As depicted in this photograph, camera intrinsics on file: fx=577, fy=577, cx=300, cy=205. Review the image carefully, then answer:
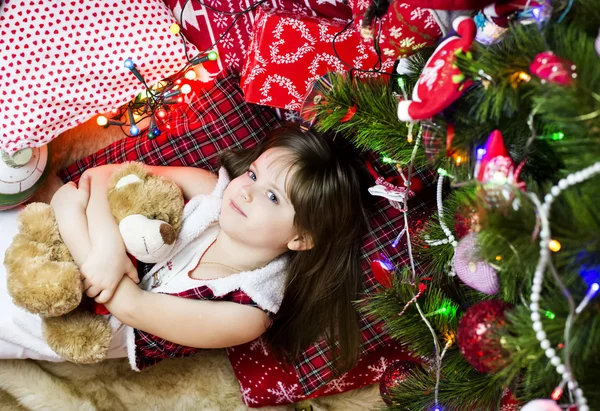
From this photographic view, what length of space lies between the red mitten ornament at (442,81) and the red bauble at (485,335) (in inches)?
11.0

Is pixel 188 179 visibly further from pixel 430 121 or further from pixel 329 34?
pixel 430 121

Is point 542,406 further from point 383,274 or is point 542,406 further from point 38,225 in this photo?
point 38,225

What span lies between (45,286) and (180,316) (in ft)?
0.95

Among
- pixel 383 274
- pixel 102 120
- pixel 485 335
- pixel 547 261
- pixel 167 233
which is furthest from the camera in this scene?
pixel 102 120

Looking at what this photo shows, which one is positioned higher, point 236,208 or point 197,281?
point 236,208

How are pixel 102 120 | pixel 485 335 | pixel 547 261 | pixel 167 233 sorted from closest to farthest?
1. pixel 547 261
2. pixel 485 335
3. pixel 167 233
4. pixel 102 120

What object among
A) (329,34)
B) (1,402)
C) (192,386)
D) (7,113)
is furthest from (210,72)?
(1,402)

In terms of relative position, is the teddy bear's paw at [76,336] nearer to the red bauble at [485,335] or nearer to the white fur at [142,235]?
the white fur at [142,235]

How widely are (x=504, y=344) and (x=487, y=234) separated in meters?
0.15

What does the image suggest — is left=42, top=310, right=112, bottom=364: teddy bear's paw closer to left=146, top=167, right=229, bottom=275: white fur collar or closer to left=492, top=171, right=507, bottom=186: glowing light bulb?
left=146, top=167, right=229, bottom=275: white fur collar

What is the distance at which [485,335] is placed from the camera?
768 mm

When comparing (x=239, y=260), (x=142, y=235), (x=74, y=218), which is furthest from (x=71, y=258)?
(x=239, y=260)

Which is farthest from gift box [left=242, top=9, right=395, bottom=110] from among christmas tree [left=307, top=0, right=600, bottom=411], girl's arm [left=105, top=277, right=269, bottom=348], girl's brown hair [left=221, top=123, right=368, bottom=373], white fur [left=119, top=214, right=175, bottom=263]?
girl's arm [left=105, top=277, right=269, bottom=348]

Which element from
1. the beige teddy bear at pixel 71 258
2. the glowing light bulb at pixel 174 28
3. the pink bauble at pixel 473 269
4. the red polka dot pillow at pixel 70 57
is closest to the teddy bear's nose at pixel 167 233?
the beige teddy bear at pixel 71 258
